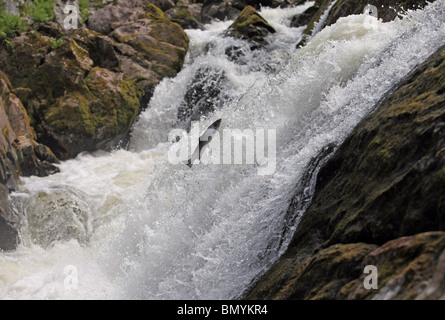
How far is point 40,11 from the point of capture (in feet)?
31.8

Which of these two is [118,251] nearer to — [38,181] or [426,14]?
[38,181]

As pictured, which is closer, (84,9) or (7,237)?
(7,237)

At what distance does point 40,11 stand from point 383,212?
9.66 metres

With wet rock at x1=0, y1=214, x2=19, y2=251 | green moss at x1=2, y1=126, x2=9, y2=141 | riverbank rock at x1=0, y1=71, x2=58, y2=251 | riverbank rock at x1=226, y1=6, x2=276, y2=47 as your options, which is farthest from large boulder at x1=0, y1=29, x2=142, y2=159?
riverbank rock at x1=226, y1=6, x2=276, y2=47

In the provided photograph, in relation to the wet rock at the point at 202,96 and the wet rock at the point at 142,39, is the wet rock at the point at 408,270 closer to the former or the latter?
the wet rock at the point at 202,96

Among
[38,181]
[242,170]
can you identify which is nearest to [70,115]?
[38,181]

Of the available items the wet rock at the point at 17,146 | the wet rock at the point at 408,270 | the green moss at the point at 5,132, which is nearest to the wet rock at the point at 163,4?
the wet rock at the point at 17,146

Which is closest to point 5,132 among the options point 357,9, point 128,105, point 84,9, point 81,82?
point 81,82

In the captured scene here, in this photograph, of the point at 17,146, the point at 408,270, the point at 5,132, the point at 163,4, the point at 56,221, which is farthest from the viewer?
the point at 163,4

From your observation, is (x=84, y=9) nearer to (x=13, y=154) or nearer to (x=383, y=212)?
(x=13, y=154)

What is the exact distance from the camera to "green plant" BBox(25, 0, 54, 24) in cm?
955

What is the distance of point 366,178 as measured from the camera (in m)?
2.50
